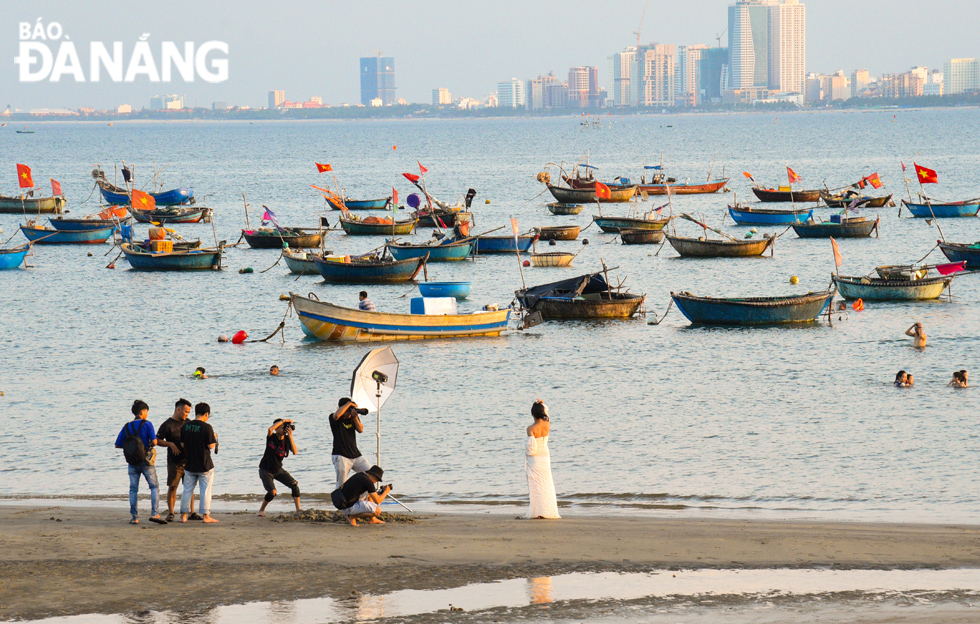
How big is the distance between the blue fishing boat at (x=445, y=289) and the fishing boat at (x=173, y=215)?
35.0 metres

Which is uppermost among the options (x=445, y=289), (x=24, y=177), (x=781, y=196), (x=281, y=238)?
(x=24, y=177)

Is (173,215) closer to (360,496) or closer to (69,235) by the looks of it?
(69,235)

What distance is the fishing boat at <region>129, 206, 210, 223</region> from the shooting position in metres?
71.7

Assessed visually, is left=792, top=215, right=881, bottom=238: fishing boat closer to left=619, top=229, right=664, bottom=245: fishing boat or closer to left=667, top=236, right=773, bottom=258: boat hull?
left=619, top=229, right=664, bottom=245: fishing boat

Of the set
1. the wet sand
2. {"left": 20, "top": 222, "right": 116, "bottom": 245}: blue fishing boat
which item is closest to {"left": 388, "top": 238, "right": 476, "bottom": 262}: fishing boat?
{"left": 20, "top": 222, "right": 116, "bottom": 245}: blue fishing boat

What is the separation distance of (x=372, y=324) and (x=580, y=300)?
735 centimetres

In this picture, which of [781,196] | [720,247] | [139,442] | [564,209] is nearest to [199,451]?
[139,442]

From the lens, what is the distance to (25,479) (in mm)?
19844

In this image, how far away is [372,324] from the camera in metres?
34.0

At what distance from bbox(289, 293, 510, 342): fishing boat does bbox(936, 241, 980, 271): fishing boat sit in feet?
73.0

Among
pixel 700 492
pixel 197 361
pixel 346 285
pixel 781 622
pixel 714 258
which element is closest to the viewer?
pixel 781 622

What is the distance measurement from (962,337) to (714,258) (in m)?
20.7

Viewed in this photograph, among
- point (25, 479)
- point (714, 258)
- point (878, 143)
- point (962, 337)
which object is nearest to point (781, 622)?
point (25, 479)

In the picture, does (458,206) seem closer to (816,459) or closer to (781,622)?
(816,459)
